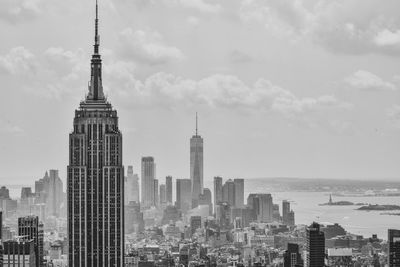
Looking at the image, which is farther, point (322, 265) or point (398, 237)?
point (322, 265)

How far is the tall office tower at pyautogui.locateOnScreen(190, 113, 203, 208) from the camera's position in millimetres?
14398

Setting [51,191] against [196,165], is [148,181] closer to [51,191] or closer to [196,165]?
[196,165]

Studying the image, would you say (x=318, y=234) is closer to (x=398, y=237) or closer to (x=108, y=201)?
(x=398, y=237)

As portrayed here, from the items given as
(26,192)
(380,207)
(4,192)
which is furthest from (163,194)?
(380,207)

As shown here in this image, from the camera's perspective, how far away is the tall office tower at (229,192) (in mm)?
16247

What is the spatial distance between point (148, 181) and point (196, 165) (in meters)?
1.37

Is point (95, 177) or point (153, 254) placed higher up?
point (95, 177)

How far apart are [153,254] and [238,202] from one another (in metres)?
1.95

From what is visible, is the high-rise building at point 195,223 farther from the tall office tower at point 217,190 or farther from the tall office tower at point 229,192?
the tall office tower at point 229,192

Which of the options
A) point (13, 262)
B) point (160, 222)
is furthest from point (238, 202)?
point (13, 262)

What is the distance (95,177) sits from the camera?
15234 millimetres

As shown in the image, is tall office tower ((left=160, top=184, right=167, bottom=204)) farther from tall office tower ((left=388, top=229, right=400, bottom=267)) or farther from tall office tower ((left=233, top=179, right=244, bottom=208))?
tall office tower ((left=388, top=229, right=400, bottom=267))

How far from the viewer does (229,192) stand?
58.7ft

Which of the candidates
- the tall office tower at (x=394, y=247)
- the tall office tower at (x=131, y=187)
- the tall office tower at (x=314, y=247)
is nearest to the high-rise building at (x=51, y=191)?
the tall office tower at (x=131, y=187)
